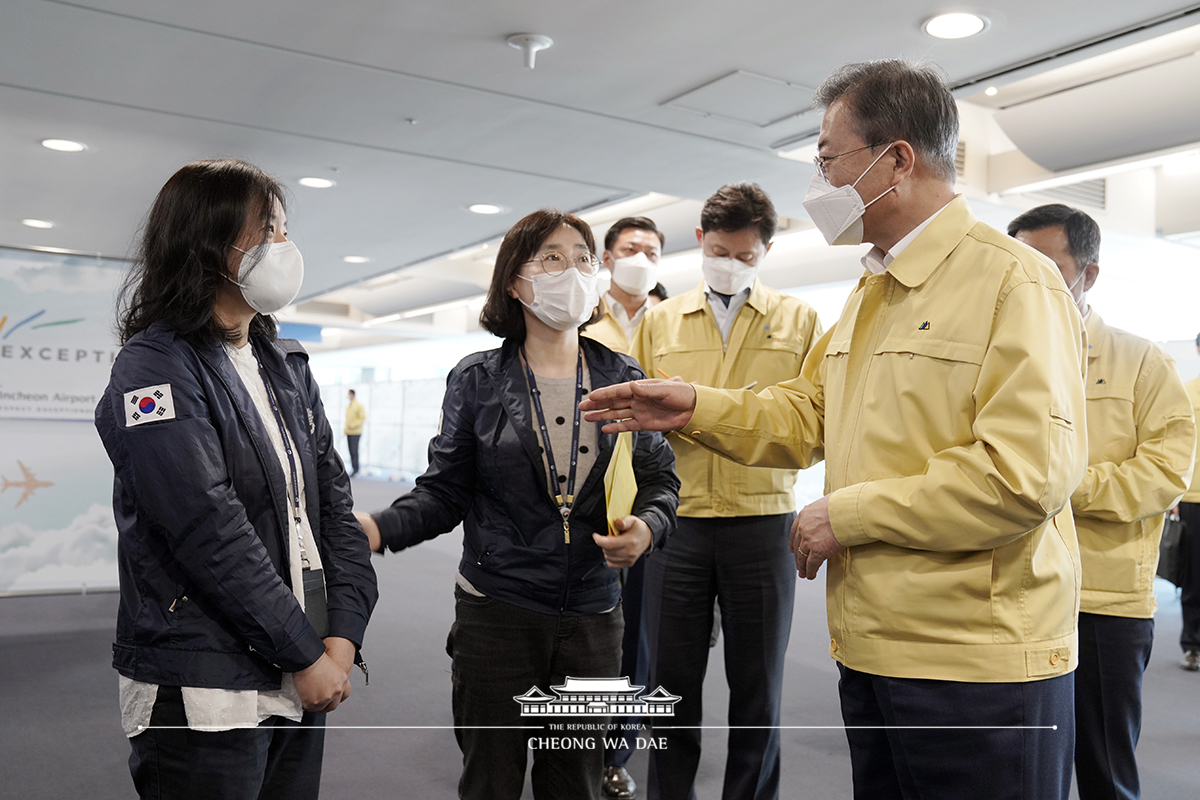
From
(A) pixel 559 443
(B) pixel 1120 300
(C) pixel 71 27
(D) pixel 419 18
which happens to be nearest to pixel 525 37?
(D) pixel 419 18

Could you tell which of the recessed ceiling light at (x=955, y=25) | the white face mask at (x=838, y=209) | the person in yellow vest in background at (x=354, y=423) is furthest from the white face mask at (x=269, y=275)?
the person in yellow vest in background at (x=354, y=423)

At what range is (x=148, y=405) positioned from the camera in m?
1.53

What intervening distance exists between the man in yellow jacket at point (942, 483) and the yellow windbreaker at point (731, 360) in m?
1.06

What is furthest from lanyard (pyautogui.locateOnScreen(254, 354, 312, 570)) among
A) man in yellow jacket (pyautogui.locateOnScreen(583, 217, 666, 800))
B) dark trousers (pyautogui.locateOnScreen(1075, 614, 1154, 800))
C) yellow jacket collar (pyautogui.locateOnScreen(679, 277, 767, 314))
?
dark trousers (pyautogui.locateOnScreen(1075, 614, 1154, 800))

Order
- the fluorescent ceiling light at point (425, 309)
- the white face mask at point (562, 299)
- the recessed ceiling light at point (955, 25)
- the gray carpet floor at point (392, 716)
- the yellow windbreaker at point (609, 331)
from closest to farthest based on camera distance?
the white face mask at point (562, 299)
the gray carpet floor at point (392, 716)
the recessed ceiling light at point (955, 25)
the yellow windbreaker at point (609, 331)
the fluorescent ceiling light at point (425, 309)

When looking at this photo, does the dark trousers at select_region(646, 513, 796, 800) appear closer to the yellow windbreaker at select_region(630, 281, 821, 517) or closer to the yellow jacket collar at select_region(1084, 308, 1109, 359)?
the yellow windbreaker at select_region(630, 281, 821, 517)

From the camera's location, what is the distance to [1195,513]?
18.1 ft

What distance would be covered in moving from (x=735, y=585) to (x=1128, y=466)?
1141mm

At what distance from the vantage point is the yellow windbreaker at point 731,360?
273 cm

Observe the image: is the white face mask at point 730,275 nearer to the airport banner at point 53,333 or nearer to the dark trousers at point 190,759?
the dark trousers at point 190,759

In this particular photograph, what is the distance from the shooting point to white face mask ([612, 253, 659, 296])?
3.91m

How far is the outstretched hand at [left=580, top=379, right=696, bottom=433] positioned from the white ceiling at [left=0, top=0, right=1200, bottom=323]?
7.27ft

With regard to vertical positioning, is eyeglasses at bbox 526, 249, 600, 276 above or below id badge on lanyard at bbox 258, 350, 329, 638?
above

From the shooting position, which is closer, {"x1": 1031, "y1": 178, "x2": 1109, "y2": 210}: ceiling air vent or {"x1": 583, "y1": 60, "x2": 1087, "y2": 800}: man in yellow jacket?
{"x1": 583, "y1": 60, "x2": 1087, "y2": 800}: man in yellow jacket
